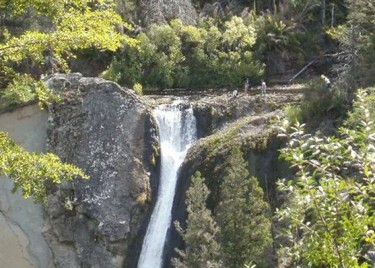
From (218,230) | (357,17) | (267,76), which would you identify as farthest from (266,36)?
(218,230)

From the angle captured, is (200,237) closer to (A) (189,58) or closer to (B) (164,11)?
(A) (189,58)

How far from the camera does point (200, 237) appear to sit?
15875 millimetres

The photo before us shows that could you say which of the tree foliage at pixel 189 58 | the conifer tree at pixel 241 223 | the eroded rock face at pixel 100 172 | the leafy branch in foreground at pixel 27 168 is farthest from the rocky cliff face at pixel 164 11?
the leafy branch in foreground at pixel 27 168

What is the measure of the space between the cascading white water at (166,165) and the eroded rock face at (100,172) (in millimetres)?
431

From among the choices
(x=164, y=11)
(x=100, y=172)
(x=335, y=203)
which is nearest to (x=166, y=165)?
(x=100, y=172)

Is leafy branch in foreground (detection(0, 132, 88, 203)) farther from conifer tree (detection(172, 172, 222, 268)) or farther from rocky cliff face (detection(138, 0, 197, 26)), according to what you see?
rocky cliff face (detection(138, 0, 197, 26))

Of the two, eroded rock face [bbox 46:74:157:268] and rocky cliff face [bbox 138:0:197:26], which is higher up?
rocky cliff face [bbox 138:0:197:26]

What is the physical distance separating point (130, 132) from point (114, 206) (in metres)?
2.54

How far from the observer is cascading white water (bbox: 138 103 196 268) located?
2034 centimetres

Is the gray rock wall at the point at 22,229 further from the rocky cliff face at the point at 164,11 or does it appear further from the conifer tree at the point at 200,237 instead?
the rocky cliff face at the point at 164,11

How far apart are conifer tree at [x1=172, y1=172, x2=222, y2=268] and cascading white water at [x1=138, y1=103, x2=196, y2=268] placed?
3898 mm

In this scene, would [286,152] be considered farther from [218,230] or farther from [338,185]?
[218,230]

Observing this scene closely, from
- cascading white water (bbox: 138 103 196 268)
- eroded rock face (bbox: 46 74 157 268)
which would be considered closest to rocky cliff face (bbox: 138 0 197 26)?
eroded rock face (bbox: 46 74 157 268)

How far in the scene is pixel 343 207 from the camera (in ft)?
14.7
